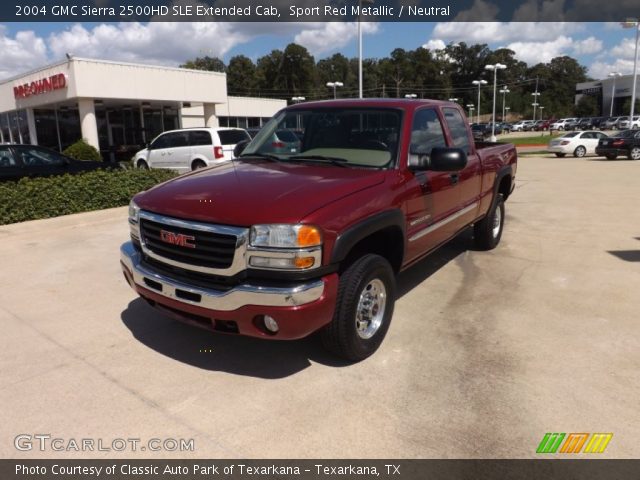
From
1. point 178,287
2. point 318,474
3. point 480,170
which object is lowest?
point 318,474

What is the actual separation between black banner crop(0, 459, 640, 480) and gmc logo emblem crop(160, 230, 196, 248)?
4.38 ft

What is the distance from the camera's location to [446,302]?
4.96 meters

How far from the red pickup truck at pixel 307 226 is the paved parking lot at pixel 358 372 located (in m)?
0.45

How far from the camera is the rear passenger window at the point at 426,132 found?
14.2 ft

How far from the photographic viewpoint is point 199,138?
15.5 metres

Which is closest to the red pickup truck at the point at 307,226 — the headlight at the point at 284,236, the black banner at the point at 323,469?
the headlight at the point at 284,236

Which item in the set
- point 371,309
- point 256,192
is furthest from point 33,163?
point 371,309

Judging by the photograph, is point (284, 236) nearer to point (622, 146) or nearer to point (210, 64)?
point (622, 146)

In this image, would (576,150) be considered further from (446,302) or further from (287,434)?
(287,434)

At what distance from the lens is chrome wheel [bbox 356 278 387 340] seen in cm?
366

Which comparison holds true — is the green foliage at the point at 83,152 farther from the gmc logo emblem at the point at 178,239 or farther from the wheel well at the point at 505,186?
the gmc logo emblem at the point at 178,239

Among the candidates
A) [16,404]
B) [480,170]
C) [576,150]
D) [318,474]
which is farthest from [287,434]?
[576,150]

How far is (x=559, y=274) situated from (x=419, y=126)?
2.70 meters

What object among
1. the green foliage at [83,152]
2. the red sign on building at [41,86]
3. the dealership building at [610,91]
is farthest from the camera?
the dealership building at [610,91]
